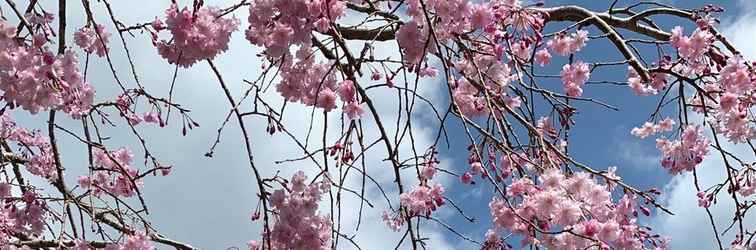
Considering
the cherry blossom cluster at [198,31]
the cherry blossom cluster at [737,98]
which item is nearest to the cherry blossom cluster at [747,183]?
the cherry blossom cluster at [737,98]

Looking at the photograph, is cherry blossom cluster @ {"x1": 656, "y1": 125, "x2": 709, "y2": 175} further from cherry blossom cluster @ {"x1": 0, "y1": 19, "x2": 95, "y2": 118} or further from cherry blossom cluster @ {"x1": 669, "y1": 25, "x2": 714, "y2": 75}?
cherry blossom cluster @ {"x1": 0, "y1": 19, "x2": 95, "y2": 118}

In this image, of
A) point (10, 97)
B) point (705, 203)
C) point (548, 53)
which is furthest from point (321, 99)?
point (705, 203)

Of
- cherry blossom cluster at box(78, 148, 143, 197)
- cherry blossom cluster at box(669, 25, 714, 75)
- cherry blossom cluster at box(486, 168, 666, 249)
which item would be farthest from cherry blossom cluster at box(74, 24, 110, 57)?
cherry blossom cluster at box(669, 25, 714, 75)

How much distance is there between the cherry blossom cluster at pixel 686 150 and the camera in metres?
3.27

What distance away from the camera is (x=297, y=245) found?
90.4 inches

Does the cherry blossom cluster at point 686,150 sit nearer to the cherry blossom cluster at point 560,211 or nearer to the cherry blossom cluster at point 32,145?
the cherry blossom cluster at point 560,211

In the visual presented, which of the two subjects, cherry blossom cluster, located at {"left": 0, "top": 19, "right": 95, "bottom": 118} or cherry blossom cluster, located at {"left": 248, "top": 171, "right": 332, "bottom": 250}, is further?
cherry blossom cluster, located at {"left": 248, "top": 171, "right": 332, "bottom": 250}

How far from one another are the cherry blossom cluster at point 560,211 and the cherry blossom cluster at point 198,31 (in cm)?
83

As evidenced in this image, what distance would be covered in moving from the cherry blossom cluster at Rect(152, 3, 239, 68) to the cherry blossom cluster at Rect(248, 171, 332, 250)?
0.42 metres

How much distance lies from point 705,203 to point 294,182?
1.66 m

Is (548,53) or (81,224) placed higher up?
(548,53)

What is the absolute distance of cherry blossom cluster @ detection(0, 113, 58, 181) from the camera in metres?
3.97

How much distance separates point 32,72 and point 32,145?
260 centimetres

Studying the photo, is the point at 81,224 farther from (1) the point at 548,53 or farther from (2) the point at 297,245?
(1) the point at 548,53
